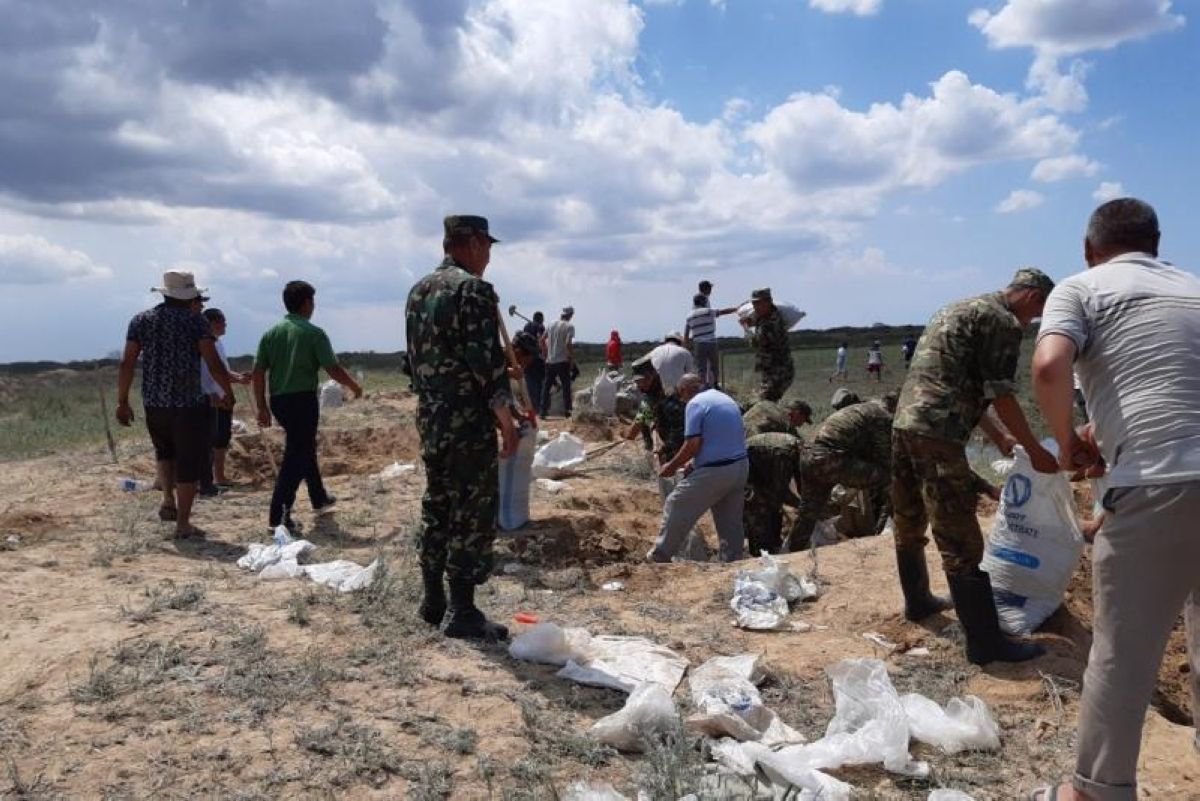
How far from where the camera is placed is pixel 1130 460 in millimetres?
2586

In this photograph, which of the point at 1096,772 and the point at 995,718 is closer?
the point at 1096,772

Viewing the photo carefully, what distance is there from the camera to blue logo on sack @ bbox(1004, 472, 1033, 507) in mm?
4262

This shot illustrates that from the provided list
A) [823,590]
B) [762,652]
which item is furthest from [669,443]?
[762,652]

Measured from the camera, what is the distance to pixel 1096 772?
2639 millimetres

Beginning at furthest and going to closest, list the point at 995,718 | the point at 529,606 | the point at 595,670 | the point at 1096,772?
the point at 529,606 → the point at 595,670 → the point at 995,718 → the point at 1096,772

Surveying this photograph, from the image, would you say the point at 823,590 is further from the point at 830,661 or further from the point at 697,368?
the point at 697,368

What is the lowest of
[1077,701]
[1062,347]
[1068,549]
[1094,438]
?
[1077,701]

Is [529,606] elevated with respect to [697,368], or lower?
lower

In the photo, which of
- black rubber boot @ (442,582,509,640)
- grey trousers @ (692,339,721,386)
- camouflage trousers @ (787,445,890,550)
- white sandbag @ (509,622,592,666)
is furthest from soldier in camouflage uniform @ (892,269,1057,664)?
grey trousers @ (692,339,721,386)

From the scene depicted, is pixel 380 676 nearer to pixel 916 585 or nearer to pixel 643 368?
pixel 916 585

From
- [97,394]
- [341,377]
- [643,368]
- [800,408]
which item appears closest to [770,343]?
[800,408]

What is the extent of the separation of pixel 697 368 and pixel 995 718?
25.2 ft

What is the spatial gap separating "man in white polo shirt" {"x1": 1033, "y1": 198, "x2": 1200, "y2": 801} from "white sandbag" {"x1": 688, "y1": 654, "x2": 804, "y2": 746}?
942 mm

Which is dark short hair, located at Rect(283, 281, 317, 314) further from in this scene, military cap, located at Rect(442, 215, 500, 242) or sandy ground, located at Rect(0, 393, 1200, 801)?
military cap, located at Rect(442, 215, 500, 242)
